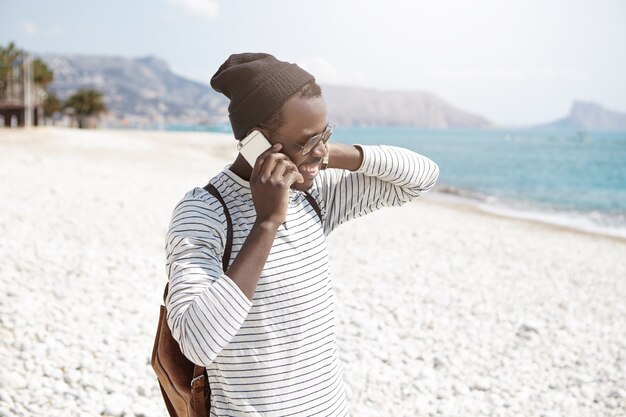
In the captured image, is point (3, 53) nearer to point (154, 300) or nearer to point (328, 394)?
point (154, 300)

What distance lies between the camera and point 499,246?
12.8m

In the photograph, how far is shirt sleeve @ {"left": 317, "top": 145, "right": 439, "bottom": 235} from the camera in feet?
6.97

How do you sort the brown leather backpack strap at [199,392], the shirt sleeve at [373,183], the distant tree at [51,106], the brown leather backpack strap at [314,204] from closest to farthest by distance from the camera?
the brown leather backpack strap at [199,392]
the brown leather backpack strap at [314,204]
the shirt sleeve at [373,183]
the distant tree at [51,106]

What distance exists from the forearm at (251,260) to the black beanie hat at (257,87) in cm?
34

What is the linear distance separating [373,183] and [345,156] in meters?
0.27

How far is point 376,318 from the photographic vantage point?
674 cm

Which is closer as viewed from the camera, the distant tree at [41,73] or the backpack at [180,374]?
the backpack at [180,374]

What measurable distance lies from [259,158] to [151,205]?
11459 millimetres

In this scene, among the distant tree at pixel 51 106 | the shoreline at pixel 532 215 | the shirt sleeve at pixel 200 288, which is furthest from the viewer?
the distant tree at pixel 51 106

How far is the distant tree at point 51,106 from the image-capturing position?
75250 mm

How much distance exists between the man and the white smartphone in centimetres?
3

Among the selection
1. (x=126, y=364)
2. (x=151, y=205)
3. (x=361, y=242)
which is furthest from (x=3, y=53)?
(x=126, y=364)

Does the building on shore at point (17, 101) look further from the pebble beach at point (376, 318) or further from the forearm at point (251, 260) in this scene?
the forearm at point (251, 260)

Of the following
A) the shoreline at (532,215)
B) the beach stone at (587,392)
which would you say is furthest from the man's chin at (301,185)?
the shoreline at (532,215)
